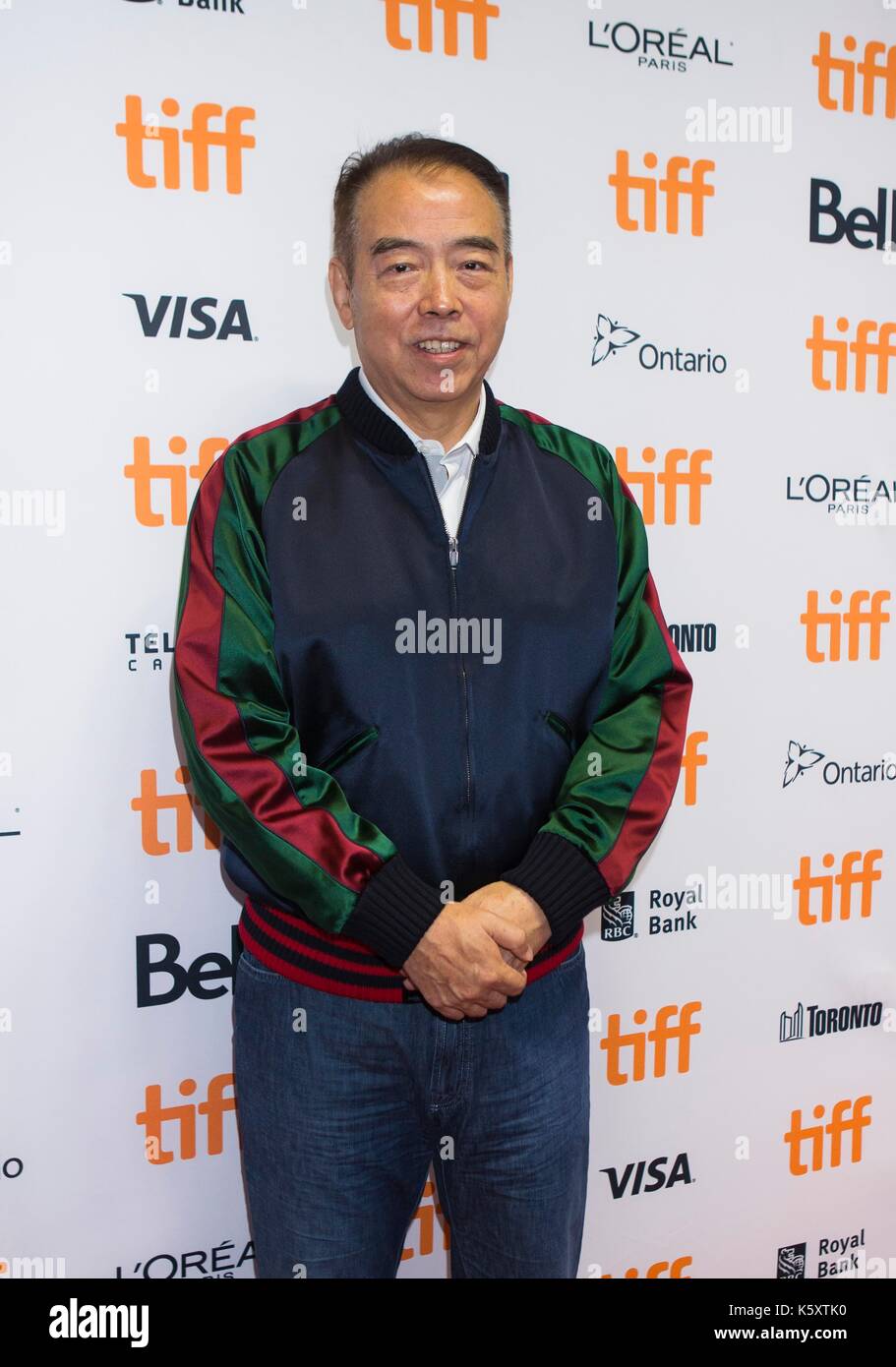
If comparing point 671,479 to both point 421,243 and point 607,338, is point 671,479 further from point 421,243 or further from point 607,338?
point 421,243

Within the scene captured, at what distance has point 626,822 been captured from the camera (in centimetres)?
131

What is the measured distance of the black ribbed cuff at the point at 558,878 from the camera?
48.3 inches

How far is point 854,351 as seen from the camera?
1.89 metres

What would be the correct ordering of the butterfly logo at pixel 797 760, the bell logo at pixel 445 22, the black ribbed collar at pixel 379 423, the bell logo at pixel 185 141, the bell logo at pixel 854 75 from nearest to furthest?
the black ribbed collar at pixel 379 423, the bell logo at pixel 185 141, the bell logo at pixel 445 22, the bell logo at pixel 854 75, the butterfly logo at pixel 797 760

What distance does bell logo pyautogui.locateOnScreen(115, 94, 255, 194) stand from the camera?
144cm

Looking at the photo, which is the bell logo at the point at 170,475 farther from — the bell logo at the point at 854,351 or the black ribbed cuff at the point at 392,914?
the bell logo at the point at 854,351

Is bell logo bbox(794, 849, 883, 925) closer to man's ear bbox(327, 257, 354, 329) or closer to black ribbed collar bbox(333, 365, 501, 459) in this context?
black ribbed collar bbox(333, 365, 501, 459)

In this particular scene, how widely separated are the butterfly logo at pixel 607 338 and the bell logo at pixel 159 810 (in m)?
0.96

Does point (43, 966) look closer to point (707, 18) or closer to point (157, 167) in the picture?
point (157, 167)

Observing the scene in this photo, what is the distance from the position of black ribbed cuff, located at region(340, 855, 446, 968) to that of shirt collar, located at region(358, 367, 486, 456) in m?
0.53

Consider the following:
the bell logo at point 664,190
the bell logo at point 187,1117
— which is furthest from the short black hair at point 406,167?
the bell logo at point 187,1117

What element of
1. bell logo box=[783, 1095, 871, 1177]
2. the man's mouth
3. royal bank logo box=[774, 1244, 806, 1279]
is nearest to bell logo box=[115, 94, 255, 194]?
the man's mouth

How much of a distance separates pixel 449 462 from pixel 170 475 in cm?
46

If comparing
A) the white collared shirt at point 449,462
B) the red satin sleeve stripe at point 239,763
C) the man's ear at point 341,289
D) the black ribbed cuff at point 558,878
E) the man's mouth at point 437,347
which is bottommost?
the black ribbed cuff at point 558,878
